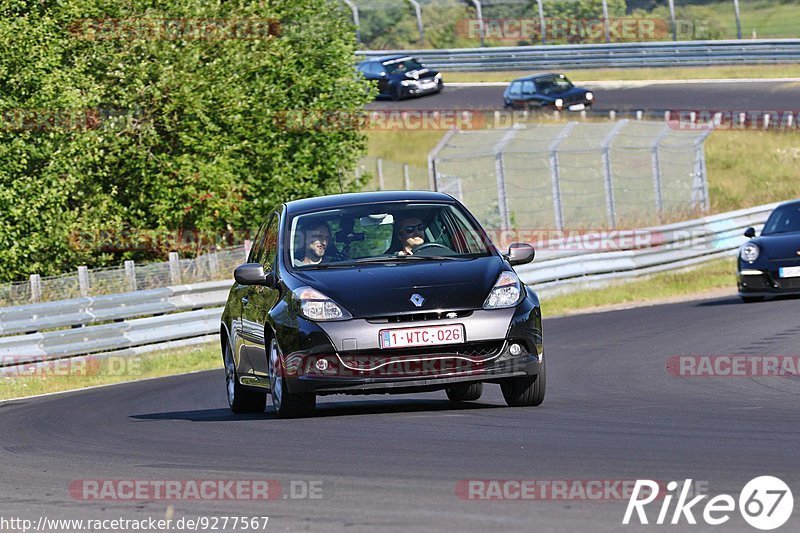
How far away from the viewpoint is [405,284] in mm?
9258

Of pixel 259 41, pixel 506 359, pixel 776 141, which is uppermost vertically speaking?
pixel 506 359

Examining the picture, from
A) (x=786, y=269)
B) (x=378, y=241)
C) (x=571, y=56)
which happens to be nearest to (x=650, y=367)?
(x=378, y=241)

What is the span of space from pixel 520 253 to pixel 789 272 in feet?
34.3

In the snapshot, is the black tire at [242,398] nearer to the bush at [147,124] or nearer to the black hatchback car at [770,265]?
the black hatchback car at [770,265]

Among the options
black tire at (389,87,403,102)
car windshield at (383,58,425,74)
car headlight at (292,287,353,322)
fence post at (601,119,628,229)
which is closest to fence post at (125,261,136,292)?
fence post at (601,119,628,229)

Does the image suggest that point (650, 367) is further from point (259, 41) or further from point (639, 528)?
point (259, 41)

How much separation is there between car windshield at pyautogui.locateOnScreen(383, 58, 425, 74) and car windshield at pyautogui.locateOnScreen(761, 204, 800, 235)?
29.9m

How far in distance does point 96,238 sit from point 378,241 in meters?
18.5

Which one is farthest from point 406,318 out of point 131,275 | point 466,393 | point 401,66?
point 401,66

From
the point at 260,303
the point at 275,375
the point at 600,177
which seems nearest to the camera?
the point at 275,375

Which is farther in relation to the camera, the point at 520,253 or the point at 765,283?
the point at 765,283

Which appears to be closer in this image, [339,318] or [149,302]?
[339,318]

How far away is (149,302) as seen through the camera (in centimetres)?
2067

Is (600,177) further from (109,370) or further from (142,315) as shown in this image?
(109,370)
